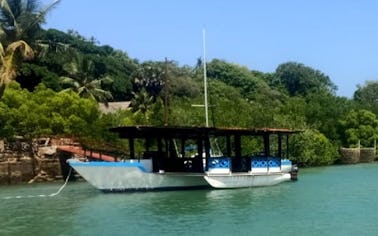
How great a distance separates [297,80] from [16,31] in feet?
194

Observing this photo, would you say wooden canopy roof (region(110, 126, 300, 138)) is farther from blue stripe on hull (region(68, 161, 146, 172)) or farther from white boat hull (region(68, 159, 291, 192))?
blue stripe on hull (region(68, 161, 146, 172))

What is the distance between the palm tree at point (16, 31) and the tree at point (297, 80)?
5462 cm

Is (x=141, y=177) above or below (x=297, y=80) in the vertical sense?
below

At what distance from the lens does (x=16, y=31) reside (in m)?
33.2

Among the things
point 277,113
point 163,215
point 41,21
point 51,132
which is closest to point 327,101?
point 277,113

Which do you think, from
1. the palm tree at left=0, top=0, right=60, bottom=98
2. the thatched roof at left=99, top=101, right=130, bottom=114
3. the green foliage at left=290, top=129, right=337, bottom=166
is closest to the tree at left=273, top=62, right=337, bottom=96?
the green foliage at left=290, top=129, right=337, bottom=166

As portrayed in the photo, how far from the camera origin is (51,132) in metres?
41.2

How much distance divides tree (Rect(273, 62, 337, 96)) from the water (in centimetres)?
5596

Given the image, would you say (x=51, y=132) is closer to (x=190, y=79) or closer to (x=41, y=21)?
(x=41, y=21)

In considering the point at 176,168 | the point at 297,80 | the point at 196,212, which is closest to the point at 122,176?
the point at 176,168

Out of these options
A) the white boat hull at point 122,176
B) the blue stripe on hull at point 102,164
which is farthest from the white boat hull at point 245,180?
the blue stripe on hull at point 102,164

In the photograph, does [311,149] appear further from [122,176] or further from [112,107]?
[122,176]

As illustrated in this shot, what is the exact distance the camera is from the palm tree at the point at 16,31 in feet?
99.2

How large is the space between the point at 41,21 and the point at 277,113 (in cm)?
3042
